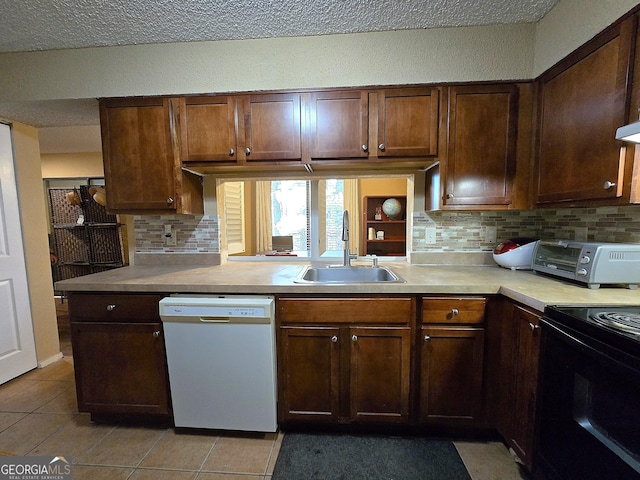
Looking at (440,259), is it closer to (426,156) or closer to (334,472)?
(426,156)

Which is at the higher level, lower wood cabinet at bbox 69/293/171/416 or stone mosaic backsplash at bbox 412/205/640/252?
stone mosaic backsplash at bbox 412/205/640/252

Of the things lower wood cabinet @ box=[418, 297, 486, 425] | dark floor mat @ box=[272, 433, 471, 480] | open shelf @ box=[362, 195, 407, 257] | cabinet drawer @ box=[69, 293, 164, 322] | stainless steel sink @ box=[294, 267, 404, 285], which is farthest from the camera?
open shelf @ box=[362, 195, 407, 257]

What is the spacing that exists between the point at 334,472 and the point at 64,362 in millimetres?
2567

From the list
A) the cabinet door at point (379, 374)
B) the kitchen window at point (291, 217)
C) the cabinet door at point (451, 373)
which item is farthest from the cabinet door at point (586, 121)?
the kitchen window at point (291, 217)

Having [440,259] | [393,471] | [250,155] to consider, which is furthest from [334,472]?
[250,155]

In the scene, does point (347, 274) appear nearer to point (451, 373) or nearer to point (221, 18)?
point (451, 373)

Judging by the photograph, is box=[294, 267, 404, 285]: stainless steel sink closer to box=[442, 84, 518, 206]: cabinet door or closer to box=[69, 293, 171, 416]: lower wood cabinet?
box=[442, 84, 518, 206]: cabinet door

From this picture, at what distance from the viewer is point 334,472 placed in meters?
1.38

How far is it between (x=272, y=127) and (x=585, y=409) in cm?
193

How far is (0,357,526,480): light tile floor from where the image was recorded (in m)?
1.38

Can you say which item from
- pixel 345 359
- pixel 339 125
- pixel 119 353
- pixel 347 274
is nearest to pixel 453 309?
pixel 345 359

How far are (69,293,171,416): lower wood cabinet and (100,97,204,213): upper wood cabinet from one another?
1.99 feet

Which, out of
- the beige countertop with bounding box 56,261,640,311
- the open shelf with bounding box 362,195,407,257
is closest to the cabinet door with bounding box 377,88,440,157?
the beige countertop with bounding box 56,261,640,311

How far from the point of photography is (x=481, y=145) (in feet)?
5.48
